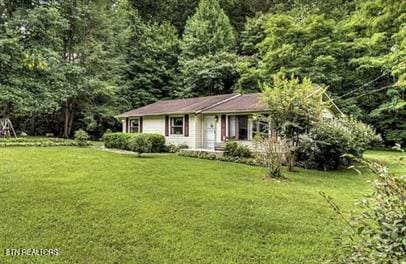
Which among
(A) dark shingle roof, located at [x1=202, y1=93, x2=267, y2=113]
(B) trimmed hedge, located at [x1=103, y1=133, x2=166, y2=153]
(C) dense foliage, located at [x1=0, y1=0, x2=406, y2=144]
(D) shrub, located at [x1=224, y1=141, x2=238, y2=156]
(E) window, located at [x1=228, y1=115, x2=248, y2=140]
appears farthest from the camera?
(C) dense foliage, located at [x1=0, y1=0, x2=406, y2=144]

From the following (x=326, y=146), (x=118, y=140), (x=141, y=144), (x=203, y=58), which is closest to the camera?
Result: (x=326, y=146)

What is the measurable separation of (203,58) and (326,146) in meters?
19.5

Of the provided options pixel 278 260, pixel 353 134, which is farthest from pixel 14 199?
pixel 353 134

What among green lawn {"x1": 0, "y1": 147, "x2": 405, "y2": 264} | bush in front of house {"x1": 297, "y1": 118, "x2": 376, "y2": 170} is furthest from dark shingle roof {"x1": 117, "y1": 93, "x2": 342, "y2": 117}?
green lawn {"x1": 0, "y1": 147, "x2": 405, "y2": 264}

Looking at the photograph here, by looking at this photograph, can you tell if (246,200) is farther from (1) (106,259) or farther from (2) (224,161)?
(2) (224,161)

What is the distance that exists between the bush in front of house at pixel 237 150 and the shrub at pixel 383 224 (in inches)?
573

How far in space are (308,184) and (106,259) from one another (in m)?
7.67

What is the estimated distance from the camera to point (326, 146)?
15.0 metres

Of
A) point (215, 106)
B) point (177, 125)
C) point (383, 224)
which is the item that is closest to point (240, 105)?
point (215, 106)

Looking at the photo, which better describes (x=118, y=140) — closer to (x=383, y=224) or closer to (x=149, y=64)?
(x=149, y=64)

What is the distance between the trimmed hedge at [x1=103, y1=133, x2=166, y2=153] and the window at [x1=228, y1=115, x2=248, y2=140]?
3837mm

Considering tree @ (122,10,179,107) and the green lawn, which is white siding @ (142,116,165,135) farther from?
the green lawn

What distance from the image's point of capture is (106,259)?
17.5 ft

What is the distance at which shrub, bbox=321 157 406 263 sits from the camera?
249cm
